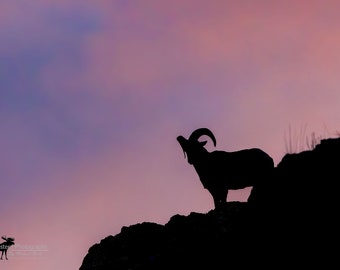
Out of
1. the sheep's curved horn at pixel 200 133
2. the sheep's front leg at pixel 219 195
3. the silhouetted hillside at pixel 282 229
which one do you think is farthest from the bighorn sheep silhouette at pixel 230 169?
the silhouetted hillside at pixel 282 229

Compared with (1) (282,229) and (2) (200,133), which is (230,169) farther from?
(1) (282,229)

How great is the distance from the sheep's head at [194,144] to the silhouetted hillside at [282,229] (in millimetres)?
8987

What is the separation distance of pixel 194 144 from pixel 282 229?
489 inches

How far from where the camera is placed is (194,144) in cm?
1977

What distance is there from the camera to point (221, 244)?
903 cm

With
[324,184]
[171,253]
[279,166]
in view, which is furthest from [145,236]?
[324,184]

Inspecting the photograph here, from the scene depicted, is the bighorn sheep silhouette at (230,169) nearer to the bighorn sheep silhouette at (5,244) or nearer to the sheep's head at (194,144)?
the sheep's head at (194,144)

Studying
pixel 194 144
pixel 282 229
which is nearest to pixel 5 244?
pixel 194 144

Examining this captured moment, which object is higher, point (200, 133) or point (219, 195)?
point (200, 133)

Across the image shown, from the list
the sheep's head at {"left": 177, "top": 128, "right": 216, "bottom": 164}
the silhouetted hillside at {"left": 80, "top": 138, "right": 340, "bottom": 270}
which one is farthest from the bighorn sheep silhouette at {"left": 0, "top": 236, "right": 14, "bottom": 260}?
the silhouetted hillside at {"left": 80, "top": 138, "right": 340, "bottom": 270}

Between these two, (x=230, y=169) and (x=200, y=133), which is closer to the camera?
(x=230, y=169)

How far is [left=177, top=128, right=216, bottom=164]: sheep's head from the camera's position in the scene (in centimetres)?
1948

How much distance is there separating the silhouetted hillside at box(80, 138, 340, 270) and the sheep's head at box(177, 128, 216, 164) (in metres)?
8.99

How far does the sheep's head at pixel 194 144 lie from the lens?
1948 centimetres
